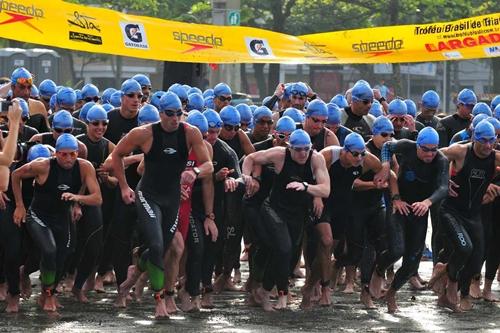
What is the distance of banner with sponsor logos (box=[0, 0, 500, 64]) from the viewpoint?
1834 cm

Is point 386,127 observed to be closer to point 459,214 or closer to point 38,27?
point 459,214

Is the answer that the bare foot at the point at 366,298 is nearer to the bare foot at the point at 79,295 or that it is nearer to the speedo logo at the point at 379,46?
the bare foot at the point at 79,295

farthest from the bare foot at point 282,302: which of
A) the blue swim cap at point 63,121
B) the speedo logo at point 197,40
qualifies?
the speedo logo at point 197,40

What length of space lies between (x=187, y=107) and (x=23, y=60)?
24.7m

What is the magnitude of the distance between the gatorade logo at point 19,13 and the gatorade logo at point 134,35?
171 centimetres

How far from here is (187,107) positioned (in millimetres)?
16344

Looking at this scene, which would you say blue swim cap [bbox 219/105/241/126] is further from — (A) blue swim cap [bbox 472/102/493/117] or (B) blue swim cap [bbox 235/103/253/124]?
(A) blue swim cap [bbox 472/102/493/117]

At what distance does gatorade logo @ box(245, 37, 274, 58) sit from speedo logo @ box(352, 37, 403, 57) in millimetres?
1412

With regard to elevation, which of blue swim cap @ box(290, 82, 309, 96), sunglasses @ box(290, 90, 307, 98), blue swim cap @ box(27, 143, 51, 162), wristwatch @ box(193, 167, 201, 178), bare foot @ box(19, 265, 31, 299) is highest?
blue swim cap @ box(290, 82, 309, 96)

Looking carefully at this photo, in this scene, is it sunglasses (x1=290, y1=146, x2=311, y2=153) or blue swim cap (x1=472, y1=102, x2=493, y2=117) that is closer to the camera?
sunglasses (x1=290, y1=146, x2=311, y2=153)

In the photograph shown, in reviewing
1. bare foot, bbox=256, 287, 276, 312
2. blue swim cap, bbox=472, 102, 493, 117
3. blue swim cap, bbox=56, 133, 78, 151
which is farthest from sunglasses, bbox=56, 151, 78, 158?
blue swim cap, bbox=472, 102, 493, 117

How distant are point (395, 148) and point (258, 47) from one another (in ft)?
28.7

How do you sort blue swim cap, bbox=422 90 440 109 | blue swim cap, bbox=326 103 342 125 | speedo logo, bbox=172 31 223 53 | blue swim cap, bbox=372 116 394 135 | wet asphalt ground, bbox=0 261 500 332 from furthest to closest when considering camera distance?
speedo logo, bbox=172 31 223 53 → blue swim cap, bbox=422 90 440 109 → blue swim cap, bbox=326 103 342 125 → blue swim cap, bbox=372 116 394 135 → wet asphalt ground, bbox=0 261 500 332

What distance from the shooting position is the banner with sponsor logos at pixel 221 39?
18344mm
